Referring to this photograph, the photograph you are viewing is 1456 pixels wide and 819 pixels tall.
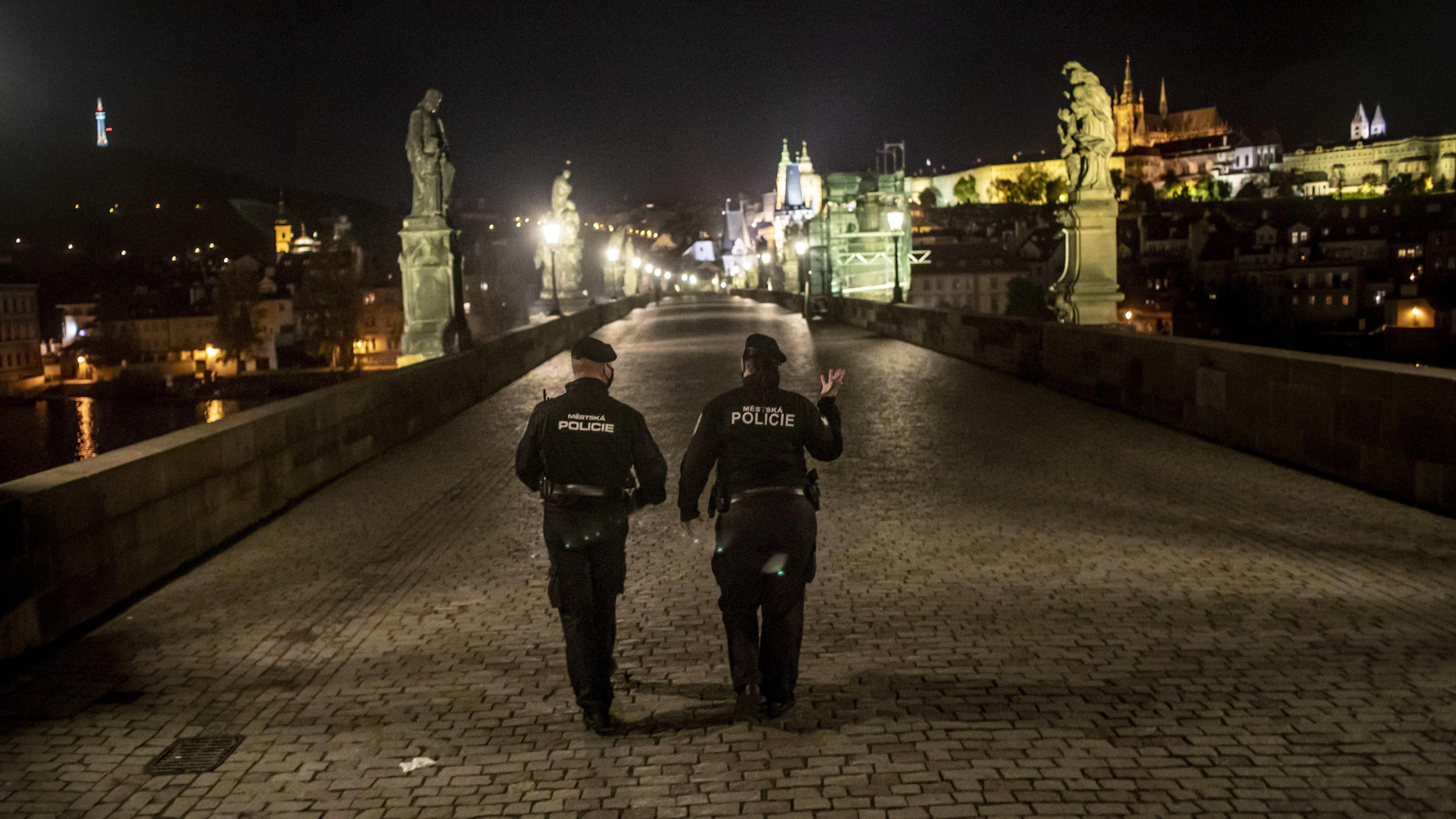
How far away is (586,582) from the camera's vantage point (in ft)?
16.8

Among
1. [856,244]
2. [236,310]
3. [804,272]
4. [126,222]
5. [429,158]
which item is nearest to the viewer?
[429,158]

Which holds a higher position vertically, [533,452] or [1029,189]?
[1029,189]

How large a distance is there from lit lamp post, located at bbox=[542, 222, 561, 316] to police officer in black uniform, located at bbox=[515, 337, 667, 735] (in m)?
32.0

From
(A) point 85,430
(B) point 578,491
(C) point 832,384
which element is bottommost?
(A) point 85,430

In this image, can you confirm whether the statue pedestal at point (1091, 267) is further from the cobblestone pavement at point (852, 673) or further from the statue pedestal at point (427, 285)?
the statue pedestal at point (427, 285)

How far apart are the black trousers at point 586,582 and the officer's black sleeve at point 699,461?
29 cm

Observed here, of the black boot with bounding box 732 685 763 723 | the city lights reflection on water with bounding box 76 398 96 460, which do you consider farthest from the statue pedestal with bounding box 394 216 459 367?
the black boot with bounding box 732 685 763 723

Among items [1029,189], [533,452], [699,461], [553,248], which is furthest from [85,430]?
[1029,189]

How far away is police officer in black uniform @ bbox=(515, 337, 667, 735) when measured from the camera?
5070mm

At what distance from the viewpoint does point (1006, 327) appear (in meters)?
21.5

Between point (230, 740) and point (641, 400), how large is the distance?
518 inches

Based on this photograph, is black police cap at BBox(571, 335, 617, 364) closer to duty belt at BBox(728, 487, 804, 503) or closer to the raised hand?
duty belt at BBox(728, 487, 804, 503)

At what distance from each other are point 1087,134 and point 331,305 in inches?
3825

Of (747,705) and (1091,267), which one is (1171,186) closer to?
(1091,267)
